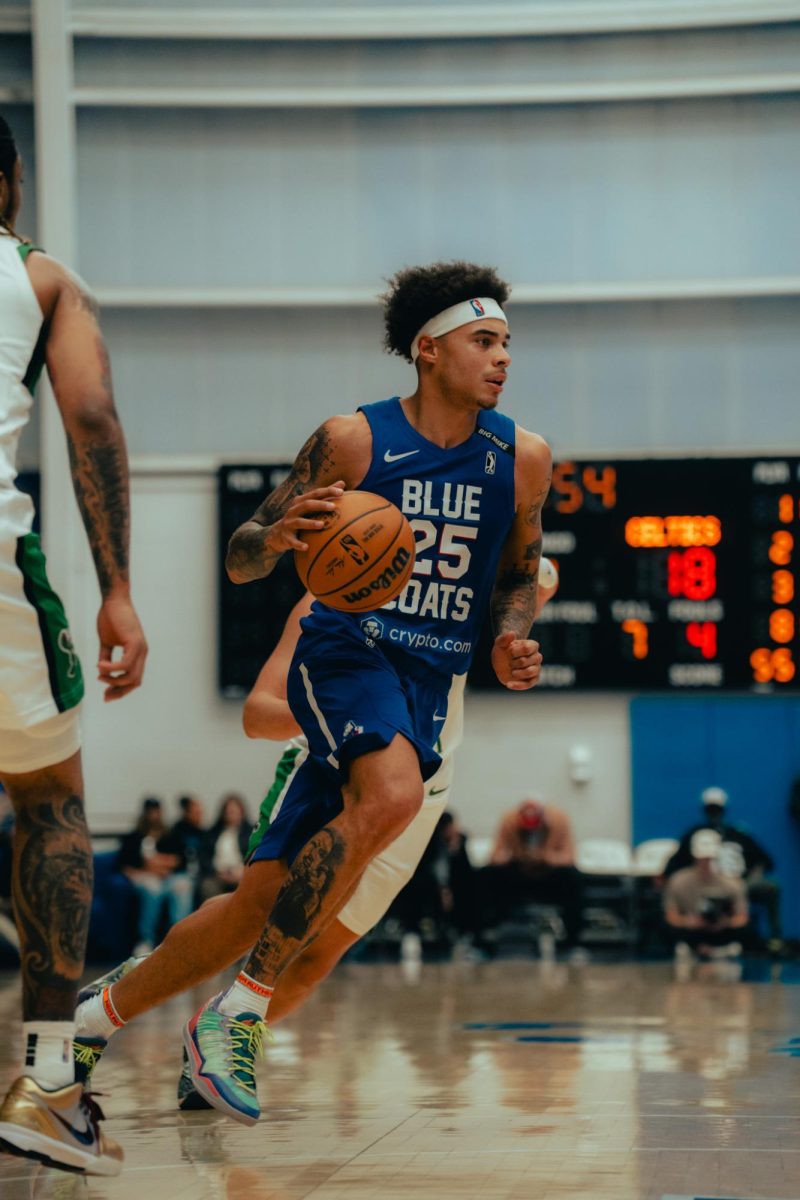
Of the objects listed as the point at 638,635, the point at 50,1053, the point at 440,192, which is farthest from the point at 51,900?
the point at 440,192

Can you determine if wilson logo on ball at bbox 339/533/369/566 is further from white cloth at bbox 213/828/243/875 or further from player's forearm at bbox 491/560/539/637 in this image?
white cloth at bbox 213/828/243/875

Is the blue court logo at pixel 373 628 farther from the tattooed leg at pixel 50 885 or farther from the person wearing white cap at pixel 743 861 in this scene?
the person wearing white cap at pixel 743 861

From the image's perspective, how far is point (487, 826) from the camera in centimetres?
1438

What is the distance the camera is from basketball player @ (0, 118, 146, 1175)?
114 inches

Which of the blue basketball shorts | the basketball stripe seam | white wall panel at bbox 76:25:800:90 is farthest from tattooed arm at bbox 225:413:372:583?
white wall panel at bbox 76:25:800:90

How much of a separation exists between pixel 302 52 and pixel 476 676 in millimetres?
5739

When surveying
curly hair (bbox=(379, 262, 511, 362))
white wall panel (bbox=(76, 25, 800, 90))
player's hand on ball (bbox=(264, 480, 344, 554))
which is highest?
white wall panel (bbox=(76, 25, 800, 90))

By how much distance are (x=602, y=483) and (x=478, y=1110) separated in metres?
8.75

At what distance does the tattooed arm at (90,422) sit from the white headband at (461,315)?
1.44 m

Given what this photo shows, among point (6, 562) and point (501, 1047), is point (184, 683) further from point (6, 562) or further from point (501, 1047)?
point (6, 562)

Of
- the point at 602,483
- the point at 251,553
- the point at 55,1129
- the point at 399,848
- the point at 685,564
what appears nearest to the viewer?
the point at 55,1129

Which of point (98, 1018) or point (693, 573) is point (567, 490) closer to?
point (693, 573)

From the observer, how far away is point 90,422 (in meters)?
3.04

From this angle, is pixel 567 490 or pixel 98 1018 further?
pixel 567 490
